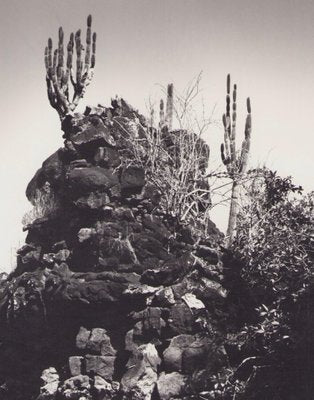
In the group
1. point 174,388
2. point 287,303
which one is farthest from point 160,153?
point 174,388

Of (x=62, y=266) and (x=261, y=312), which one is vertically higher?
(x=62, y=266)

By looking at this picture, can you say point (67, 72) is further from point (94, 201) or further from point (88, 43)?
point (94, 201)

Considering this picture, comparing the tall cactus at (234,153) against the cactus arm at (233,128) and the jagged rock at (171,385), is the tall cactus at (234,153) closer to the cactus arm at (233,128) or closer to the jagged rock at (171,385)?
the cactus arm at (233,128)

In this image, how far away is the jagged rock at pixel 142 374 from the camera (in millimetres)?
8039

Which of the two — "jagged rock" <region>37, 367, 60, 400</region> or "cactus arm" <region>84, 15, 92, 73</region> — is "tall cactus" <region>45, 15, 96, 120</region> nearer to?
"cactus arm" <region>84, 15, 92, 73</region>

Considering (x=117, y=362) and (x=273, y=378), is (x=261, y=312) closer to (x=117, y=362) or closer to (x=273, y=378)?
(x=273, y=378)

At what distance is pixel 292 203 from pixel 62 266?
605 centimetres

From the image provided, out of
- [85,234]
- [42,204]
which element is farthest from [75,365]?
[42,204]

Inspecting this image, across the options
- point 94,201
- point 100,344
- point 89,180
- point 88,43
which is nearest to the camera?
point 100,344

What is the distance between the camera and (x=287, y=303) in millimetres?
8781

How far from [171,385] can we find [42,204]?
713 centimetres

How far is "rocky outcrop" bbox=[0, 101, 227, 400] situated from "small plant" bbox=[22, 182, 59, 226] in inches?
4.7

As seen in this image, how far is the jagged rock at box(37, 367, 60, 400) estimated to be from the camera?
9.44m

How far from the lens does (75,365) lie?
9.41 meters
